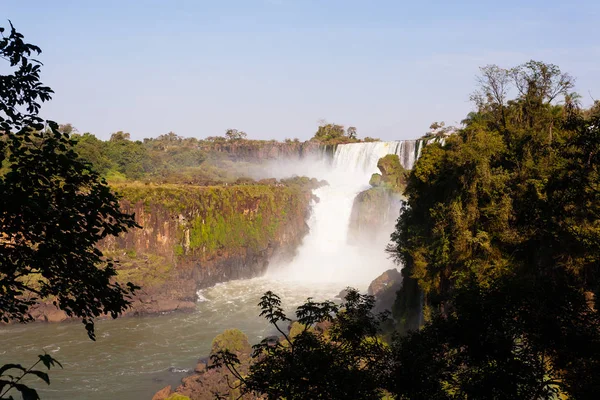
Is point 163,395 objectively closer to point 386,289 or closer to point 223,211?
point 386,289

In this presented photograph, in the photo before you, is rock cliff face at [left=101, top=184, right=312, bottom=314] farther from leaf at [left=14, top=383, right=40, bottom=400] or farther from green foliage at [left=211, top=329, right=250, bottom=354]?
leaf at [left=14, top=383, right=40, bottom=400]

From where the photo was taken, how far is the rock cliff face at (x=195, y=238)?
40906 mm

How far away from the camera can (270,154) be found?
93.3 m

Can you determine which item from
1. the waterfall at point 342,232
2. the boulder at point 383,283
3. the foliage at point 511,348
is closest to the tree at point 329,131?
the waterfall at point 342,232

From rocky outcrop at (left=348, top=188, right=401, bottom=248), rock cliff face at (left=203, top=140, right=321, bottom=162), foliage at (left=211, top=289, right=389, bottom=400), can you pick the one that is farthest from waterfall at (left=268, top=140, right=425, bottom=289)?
foliage at (left=211, top=289, right=389, bottom=400)

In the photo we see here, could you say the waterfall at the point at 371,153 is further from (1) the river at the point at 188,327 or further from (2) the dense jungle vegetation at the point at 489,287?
(2) the dense jungle vegetation at the point at 489,287

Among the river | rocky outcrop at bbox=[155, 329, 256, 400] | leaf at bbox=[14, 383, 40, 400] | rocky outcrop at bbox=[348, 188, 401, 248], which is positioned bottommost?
the river

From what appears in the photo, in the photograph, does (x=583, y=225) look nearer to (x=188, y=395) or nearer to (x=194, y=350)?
(x=188, y=395)

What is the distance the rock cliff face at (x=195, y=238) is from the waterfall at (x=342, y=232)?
8.93 feet

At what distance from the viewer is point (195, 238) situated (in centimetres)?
4684

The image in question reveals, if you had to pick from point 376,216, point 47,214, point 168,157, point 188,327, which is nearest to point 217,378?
point 188,327

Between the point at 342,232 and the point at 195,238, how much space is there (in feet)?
64.5

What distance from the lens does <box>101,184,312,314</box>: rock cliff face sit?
40.9 meters

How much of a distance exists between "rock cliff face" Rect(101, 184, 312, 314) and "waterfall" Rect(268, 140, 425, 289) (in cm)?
272
